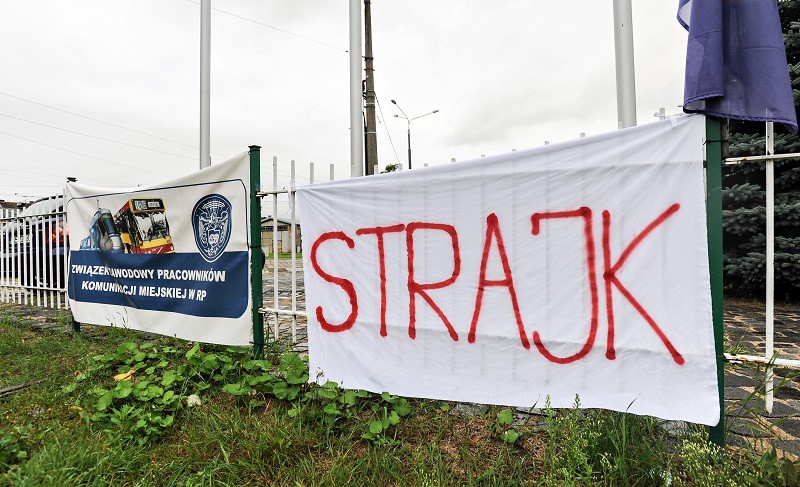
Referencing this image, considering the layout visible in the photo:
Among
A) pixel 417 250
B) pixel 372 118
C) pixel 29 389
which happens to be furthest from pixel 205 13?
pixel 417 250

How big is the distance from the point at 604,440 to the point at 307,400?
5.53 feet

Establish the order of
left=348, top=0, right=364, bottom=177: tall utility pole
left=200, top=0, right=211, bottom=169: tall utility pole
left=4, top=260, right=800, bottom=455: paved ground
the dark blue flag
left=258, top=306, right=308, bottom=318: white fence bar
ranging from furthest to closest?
left=200, top=0, right=211, bottom=169: tall utility pole < left=348, top=0, right=364, bottom=177: tall utility pole < left=258, top=306, right=308, bottom=318: white fence bar < left=4, top=260, right=800, bottom=455: paved ground < the dark blue flag

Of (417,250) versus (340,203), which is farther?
(340,203)

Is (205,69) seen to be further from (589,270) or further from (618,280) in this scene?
(618,280)

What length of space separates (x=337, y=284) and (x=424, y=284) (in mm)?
610

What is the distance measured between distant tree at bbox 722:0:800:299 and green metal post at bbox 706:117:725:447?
17.8 ft

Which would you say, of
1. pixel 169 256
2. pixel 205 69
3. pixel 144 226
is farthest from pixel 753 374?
pixel 205 69

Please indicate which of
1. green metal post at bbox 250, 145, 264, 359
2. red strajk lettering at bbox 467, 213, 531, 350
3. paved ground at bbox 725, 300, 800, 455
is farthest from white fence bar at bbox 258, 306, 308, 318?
paved ground at bbox 725, 300, 800, 455

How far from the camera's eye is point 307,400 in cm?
264

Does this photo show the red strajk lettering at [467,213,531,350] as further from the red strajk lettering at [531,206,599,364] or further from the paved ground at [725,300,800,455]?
the paved ground at [725,300,800,455]

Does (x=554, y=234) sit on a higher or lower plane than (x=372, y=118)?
lower

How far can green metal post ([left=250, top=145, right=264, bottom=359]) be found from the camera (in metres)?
3.20

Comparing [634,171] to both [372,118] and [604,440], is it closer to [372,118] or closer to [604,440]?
[604,440]

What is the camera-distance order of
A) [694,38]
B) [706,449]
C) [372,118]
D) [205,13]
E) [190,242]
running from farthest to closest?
[372,118] → [205,13] → [190,242] → [694,38] → [706,449]
